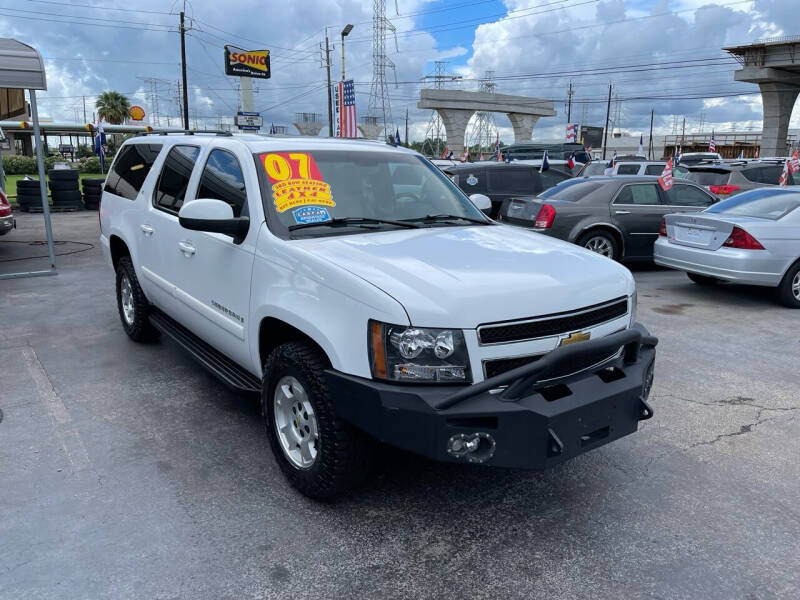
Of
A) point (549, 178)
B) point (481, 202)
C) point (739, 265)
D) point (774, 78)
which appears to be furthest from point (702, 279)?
point (774, 78)

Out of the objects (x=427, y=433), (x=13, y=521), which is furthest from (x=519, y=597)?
(x=13, y=521)

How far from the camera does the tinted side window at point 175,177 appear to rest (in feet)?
15.2

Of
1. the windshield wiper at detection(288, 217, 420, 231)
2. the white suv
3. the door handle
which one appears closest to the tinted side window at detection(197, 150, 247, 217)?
the white suv

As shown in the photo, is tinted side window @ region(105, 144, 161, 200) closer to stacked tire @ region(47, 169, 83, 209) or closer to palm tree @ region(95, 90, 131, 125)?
stacked tire @ region(47, 169, 83, 209)

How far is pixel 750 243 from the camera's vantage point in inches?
294

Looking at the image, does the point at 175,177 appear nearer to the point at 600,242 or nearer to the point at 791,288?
the point at 600,242

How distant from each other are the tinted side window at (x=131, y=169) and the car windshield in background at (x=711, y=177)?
12.6m

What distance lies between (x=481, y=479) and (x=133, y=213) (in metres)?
3.79

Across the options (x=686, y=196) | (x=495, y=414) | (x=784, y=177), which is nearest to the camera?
(x=495, y=414)

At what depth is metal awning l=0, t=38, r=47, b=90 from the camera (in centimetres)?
821

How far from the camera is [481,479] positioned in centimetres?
356

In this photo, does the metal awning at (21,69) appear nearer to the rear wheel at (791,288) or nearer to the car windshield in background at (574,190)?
the car windshield in background at (574,190)

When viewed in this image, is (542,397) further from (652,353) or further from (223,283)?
(223,283)

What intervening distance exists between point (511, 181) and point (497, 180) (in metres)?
0.32
